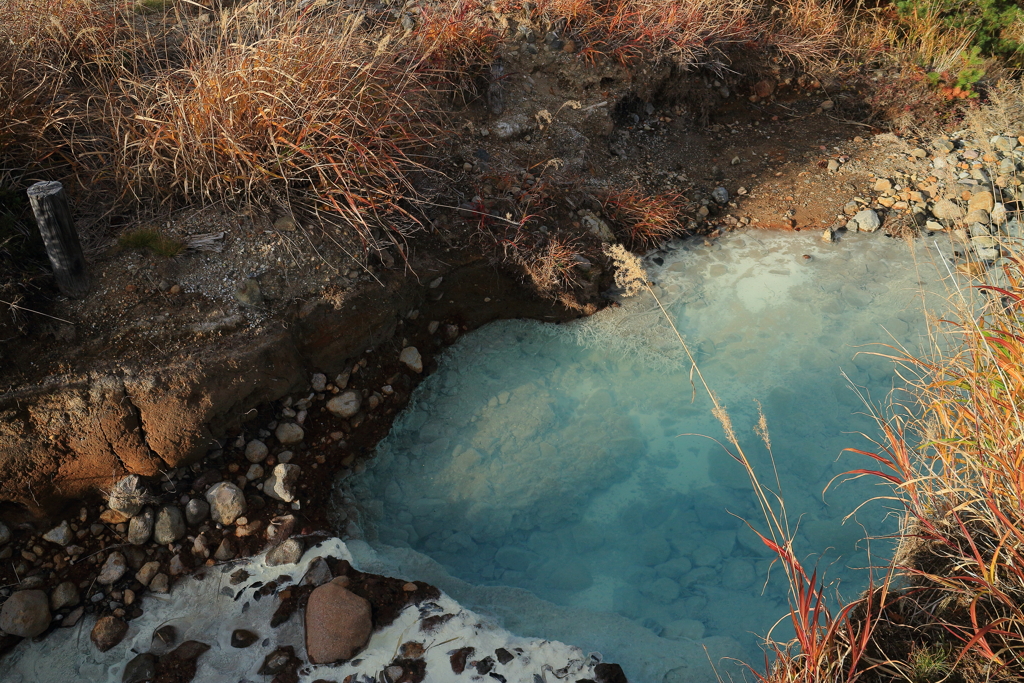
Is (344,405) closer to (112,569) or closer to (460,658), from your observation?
(112,569)

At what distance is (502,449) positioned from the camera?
3.11 metres

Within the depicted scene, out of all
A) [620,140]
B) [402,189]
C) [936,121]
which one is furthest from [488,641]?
[936,121]

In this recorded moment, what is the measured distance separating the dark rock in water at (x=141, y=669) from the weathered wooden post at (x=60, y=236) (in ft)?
4.78

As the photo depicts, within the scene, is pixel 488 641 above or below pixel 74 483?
below

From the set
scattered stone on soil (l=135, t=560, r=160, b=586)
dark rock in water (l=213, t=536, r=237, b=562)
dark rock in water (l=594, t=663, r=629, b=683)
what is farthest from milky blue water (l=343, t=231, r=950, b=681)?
scattered stone on soil (l=135, t=560, r=160, b=586)

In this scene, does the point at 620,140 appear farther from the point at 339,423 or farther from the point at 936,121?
the point at 339,423

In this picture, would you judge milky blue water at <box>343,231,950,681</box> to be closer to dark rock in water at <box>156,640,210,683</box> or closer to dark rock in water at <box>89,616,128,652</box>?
dark rock in water at <box>156,640,210,683</box>

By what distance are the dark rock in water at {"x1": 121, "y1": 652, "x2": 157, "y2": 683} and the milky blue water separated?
2.88 ft

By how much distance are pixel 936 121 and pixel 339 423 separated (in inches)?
194

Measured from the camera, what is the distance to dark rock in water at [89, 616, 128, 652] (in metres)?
2.38

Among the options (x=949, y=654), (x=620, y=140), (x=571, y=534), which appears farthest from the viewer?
(x=620, y=140)

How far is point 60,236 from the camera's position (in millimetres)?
2611

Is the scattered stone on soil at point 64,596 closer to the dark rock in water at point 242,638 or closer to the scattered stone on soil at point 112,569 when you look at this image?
the scattered stone on soil at point 112,569

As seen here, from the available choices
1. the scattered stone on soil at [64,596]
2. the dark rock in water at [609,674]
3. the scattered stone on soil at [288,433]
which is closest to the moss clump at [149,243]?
the scattered stone on soil at [288,433]
